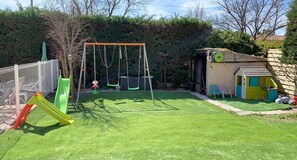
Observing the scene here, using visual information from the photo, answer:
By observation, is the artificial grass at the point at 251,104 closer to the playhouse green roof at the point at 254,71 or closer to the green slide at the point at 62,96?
the playhouse green roof at the point at 254,71

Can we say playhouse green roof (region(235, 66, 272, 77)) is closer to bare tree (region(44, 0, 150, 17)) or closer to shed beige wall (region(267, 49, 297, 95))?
shed beige wall (region(267, 49, 297, 95))

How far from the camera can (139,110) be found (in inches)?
312

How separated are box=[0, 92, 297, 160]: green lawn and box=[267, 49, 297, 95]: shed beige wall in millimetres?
3217

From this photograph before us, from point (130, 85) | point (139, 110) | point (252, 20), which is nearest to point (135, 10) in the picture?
point (252, 20)

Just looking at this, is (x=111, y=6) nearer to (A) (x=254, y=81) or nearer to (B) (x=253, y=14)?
(B) (x=253, y=14)

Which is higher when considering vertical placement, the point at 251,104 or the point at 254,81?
the point at 254,81

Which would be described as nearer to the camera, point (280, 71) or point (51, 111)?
point (51, 111)

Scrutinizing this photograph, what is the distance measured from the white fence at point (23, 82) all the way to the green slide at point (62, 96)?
95 cm

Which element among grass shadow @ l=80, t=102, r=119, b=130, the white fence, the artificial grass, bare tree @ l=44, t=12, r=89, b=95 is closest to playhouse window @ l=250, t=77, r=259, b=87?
the artificial grass

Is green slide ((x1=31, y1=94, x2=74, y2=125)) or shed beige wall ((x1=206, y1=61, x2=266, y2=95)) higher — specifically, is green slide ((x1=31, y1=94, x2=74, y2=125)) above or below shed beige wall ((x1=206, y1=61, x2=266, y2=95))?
below

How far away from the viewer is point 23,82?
801cm

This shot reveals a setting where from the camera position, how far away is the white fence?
6750mm

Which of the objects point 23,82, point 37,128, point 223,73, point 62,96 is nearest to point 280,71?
point 223,73

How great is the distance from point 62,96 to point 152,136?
356 cm
